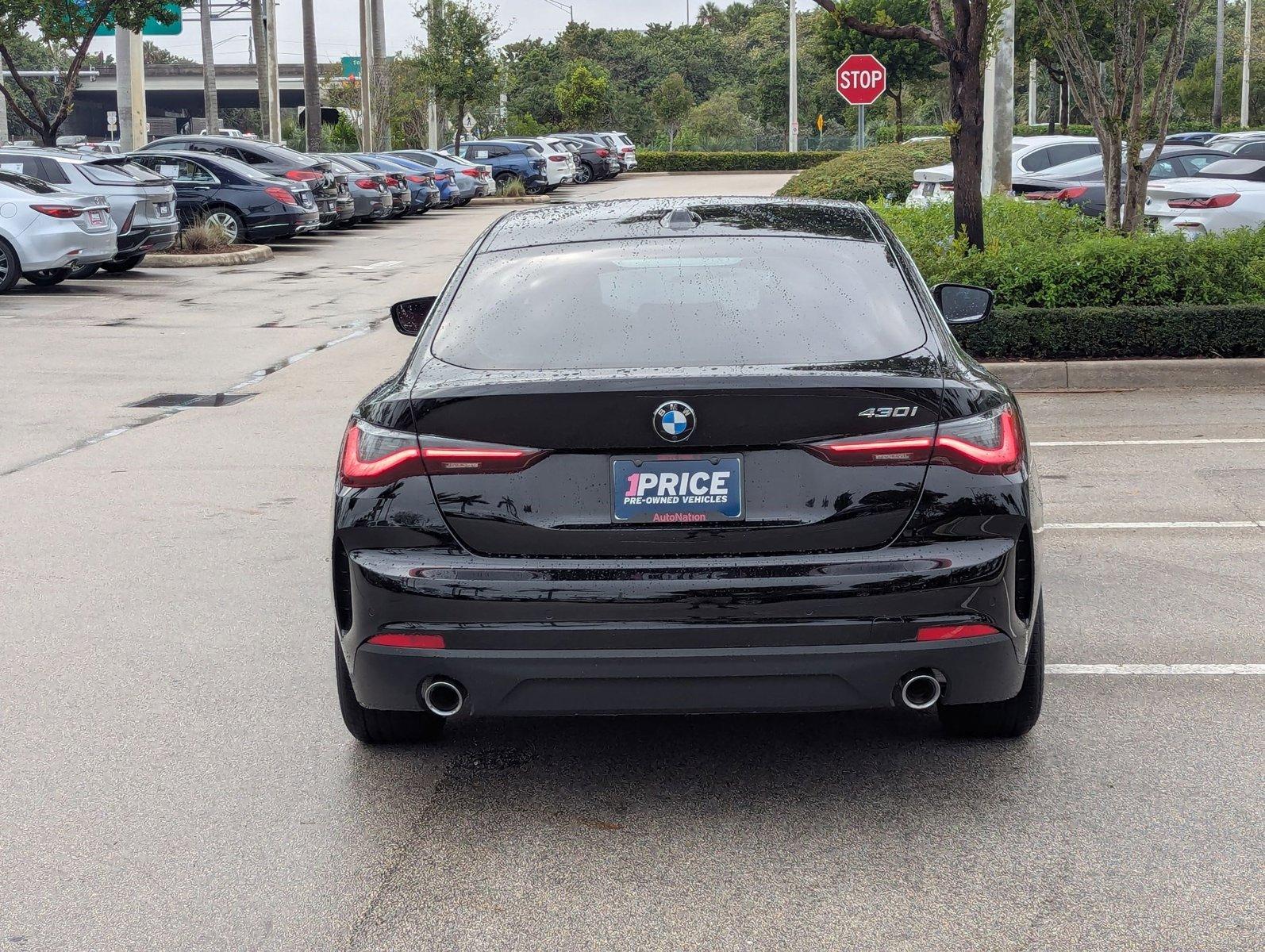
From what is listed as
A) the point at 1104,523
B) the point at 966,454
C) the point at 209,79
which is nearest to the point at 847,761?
the point at 966,454

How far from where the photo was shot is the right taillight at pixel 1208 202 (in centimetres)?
1761

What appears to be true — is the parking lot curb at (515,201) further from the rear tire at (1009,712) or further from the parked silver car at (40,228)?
the rear tire at (1009,712)

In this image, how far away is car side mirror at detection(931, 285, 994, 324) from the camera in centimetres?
607

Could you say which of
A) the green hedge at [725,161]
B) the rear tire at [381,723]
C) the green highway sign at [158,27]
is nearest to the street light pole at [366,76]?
the green highway sign at [158,27]

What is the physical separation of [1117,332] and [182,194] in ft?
59.8

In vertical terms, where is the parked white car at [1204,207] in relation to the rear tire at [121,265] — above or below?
above

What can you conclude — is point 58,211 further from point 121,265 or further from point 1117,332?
point 1117,332

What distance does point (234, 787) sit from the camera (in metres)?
4.60

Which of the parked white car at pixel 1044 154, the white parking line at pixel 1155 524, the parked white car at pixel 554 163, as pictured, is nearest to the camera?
the white parking line at pixel 1155 524

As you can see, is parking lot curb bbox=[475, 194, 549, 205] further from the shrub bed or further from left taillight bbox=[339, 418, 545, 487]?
left taillight bbox=[339, 418, 545, 487]

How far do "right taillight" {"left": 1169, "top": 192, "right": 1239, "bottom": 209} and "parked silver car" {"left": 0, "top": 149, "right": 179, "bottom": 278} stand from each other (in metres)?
13.0

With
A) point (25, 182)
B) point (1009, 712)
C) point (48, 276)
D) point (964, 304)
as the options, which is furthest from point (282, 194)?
point (1009, 712)

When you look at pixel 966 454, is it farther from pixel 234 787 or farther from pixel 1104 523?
pixel 1104 523

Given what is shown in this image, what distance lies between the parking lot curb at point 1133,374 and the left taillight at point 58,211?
40.7 feet
